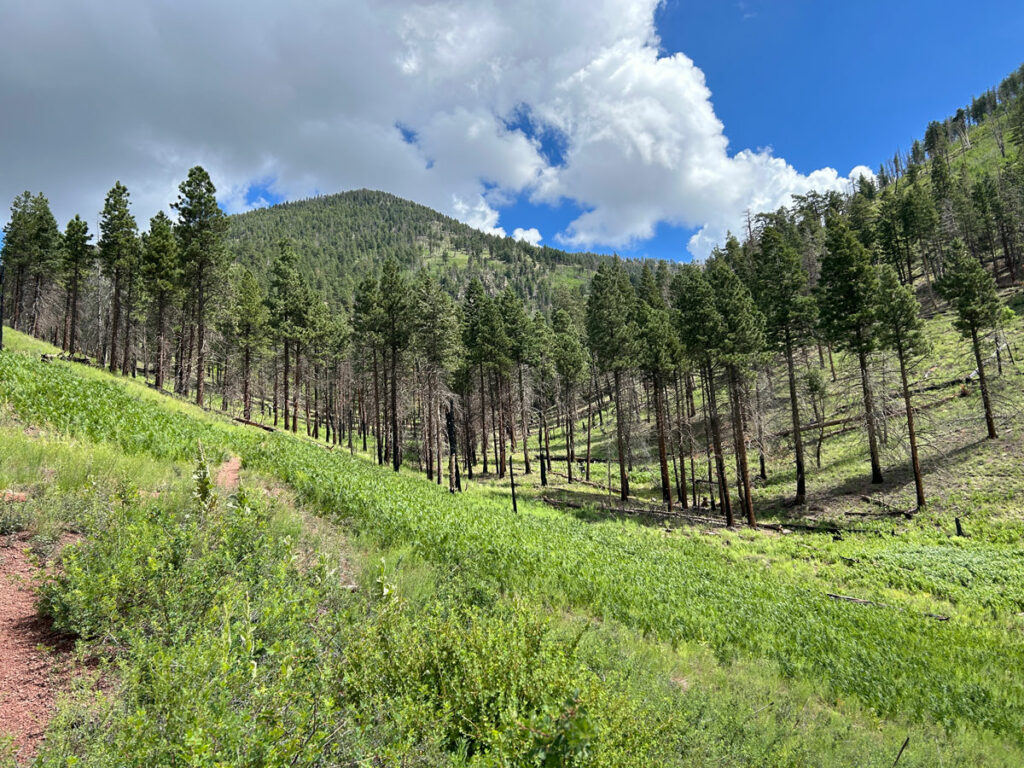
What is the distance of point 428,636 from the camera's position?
17.4ft

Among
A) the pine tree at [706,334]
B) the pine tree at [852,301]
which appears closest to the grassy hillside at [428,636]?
the pine tree at [706,334]

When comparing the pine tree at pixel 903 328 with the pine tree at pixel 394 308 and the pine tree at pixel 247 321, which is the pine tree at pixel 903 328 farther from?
the pine tree at pixel 247 321

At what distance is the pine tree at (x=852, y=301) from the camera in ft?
92.5

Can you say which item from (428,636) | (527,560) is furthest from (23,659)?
(527,560)

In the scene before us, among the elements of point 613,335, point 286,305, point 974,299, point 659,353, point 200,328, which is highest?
point 286,305

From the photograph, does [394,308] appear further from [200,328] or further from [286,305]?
[286,305]

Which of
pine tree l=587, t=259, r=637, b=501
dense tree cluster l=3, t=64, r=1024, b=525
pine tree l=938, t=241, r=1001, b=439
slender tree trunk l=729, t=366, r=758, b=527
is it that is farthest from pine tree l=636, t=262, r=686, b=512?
pine tree l=938, t=241, r=1001, b=439

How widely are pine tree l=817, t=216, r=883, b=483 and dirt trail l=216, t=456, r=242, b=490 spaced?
3314 centimetres

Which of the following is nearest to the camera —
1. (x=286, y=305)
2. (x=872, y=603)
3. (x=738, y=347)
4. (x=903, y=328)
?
(x=872, y=603)

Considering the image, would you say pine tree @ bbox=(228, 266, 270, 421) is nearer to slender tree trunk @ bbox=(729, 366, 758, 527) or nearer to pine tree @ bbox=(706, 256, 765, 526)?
pine tree @ bbox=(706, 256, 765, 526)

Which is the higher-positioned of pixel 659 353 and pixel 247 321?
pixel 247 321

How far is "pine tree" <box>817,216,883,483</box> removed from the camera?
2819 cm

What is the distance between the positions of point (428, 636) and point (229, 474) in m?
8.13

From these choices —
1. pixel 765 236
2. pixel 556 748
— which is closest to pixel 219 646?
pixel 556 748
